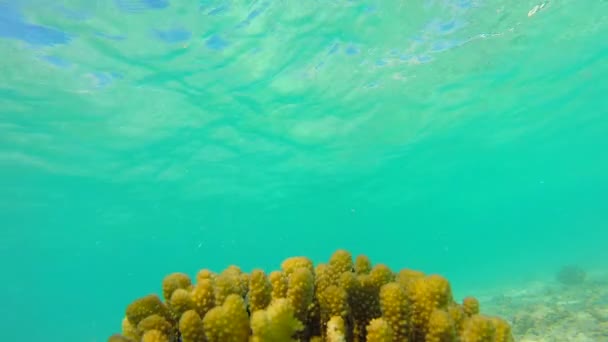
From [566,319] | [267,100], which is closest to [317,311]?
[566,319]

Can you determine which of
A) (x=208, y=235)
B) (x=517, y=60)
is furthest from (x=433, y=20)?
(x=208, y=235)

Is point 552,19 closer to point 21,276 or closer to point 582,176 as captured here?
point 582,176

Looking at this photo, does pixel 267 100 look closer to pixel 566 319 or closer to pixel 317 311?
pixel 566 319

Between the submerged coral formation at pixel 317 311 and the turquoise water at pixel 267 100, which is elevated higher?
the turquoise water at pixel 267 100

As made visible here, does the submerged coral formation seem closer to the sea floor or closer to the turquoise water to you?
the sea floor

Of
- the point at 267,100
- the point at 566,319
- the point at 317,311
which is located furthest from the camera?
the point at 267,100

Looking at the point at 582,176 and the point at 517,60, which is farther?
the point at 582,176

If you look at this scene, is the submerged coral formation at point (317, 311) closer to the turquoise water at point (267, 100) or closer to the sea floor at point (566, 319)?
the sea floor at point (566, 319)

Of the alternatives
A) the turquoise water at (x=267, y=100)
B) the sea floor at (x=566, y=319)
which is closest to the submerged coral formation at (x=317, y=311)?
the sea floor at (x=566, y=319)
